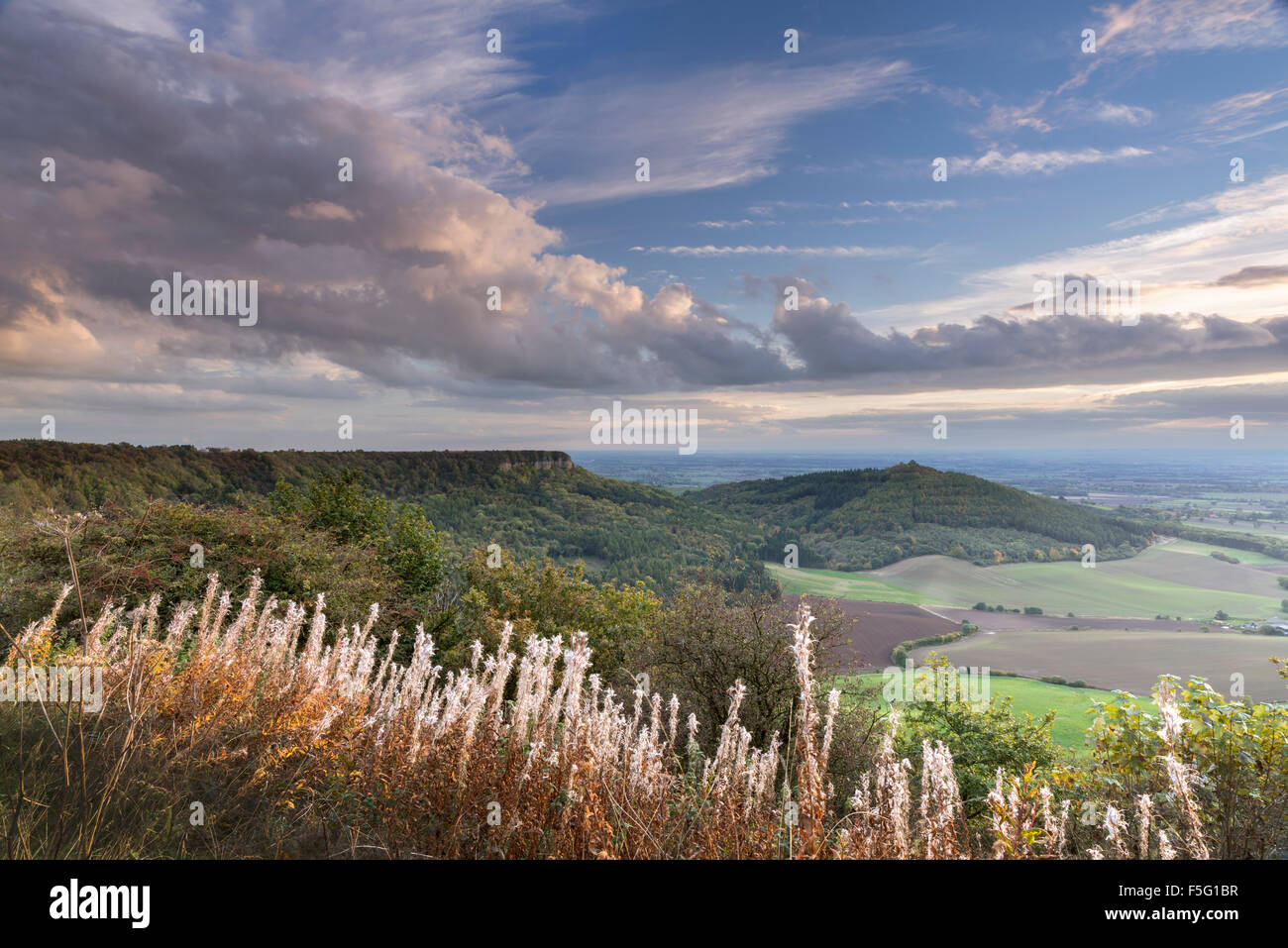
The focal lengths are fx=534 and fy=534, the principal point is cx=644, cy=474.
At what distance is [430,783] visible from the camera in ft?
9.63

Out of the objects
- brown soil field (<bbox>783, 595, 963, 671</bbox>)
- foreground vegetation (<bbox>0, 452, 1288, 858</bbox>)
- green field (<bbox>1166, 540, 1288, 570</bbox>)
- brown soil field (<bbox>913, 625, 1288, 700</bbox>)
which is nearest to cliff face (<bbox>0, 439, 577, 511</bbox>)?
foreground vegetation (<bbox>0, 452, 1288, 858</bbox>)

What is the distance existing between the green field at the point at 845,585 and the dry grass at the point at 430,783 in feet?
168

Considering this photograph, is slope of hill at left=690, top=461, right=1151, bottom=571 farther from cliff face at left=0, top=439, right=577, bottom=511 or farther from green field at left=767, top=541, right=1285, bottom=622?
cliff face at left=0, top=439, right=577, bottom=511

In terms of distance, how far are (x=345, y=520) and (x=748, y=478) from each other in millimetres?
88723

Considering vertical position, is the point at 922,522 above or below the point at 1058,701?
above

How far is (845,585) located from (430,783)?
2541 inches

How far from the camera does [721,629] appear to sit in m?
15.9

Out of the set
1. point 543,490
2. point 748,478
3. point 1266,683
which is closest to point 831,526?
point 748,478

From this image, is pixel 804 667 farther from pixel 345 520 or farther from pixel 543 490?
pixel 543 490

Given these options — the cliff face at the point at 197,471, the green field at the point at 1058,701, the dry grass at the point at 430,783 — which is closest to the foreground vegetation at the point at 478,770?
the dry grass at the point at 430,783

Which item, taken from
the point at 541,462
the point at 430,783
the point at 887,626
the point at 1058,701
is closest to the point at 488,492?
the point at 541,462

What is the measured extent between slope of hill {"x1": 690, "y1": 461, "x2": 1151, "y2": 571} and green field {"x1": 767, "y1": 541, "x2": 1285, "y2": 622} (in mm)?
1558

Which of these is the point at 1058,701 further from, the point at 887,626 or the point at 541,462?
the point at 541,462

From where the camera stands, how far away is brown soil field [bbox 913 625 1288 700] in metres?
26.5
